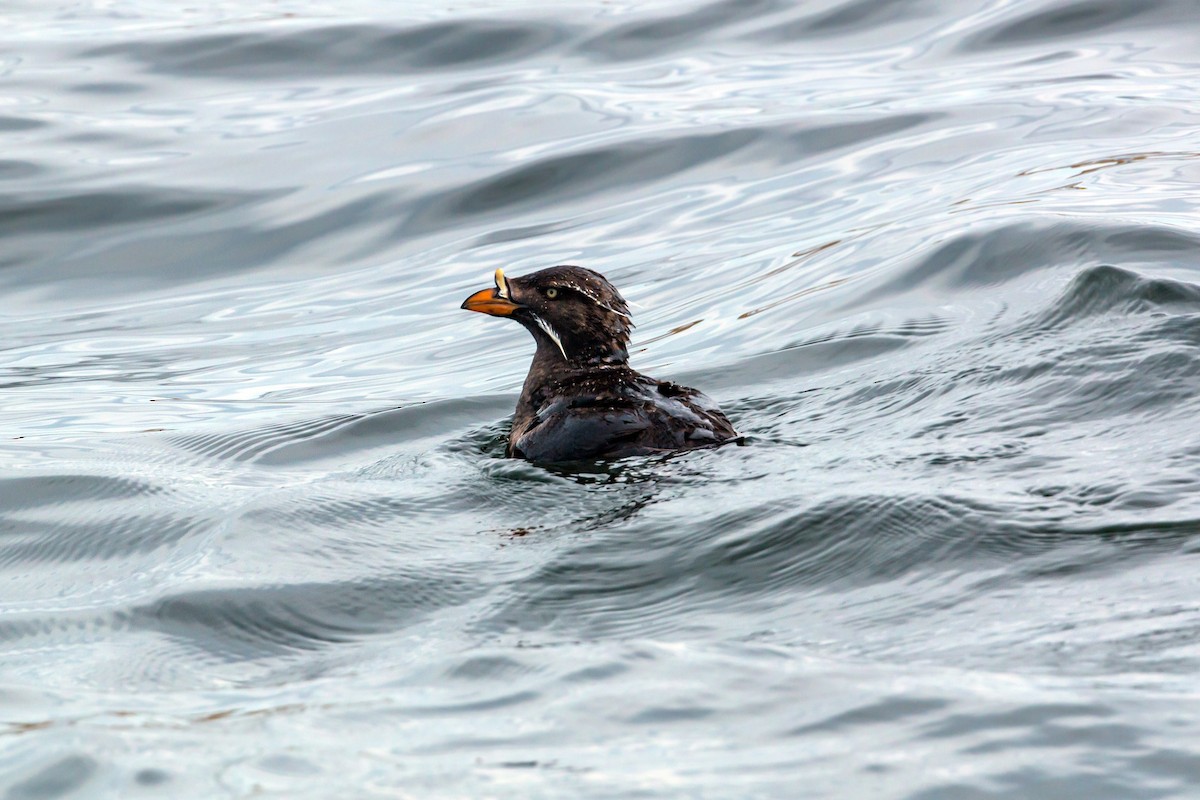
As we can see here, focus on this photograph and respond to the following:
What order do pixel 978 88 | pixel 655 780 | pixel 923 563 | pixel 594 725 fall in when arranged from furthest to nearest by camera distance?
pixel 978 88
pixel 923 563
pixel 594 725
pixel 655 780

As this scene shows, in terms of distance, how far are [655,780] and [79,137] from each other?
11732 mm

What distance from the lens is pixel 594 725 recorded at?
137 inches

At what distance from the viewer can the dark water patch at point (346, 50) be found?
15203 millimetres

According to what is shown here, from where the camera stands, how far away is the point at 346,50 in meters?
15.6

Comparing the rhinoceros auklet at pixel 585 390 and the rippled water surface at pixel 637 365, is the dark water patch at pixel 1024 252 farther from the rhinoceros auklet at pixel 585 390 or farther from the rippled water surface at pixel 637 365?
the rhinoceros auklet at pixel 585 390

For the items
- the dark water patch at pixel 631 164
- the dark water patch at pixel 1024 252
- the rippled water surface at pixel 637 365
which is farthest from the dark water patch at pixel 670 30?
the dark water patch at pixel 1024 252

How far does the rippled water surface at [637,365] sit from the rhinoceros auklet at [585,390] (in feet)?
0.42

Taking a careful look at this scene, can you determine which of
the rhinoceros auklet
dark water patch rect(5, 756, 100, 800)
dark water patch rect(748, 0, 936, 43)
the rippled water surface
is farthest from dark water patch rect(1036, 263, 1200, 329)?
dark water patch rect(748, 0, 936, 43)

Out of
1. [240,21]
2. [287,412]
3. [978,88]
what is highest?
[240,21]

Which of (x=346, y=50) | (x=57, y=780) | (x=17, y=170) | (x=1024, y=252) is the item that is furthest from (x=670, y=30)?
(x=57, y=780)

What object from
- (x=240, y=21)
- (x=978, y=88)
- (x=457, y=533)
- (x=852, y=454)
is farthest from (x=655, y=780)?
(x=240, y=21)

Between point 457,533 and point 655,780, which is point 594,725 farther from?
point 457,533

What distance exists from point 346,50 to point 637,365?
8331 millimetres

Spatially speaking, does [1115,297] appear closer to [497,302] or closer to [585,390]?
[585,390]
